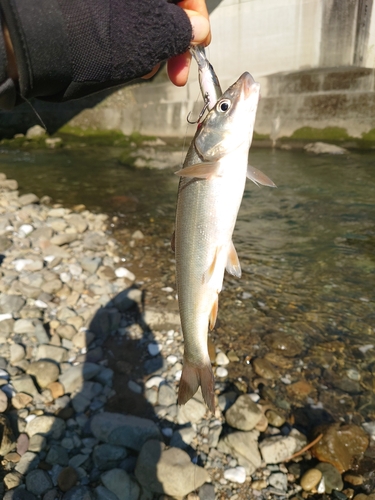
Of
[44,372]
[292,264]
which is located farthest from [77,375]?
[292,264]

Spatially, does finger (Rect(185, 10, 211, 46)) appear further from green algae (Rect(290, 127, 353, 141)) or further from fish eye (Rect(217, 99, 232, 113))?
green algae (Rect(290, 127, 353, 141))

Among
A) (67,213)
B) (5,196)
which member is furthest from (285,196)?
(5,196)

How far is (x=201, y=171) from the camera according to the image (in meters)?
2.27

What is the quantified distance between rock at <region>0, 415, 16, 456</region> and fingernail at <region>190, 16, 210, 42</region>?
3.49 meters

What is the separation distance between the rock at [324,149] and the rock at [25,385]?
14538 millimetres

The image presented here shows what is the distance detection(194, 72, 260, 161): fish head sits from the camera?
7.53 feet

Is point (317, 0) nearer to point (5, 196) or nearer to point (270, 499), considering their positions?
point (5, 196)

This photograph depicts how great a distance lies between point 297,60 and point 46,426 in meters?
17.6

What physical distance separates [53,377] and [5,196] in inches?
289

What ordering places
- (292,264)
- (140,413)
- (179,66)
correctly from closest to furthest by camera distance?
1. (179,66)
2. (140,413)
3. (292,264)

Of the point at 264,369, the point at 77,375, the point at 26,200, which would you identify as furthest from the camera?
the point at 26,200

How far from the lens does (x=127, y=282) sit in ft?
21.5

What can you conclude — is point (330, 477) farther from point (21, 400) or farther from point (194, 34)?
point (194, 34)

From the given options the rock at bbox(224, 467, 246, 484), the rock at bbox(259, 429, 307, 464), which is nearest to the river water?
the rock at bbox(259, 429, 307, 464)
